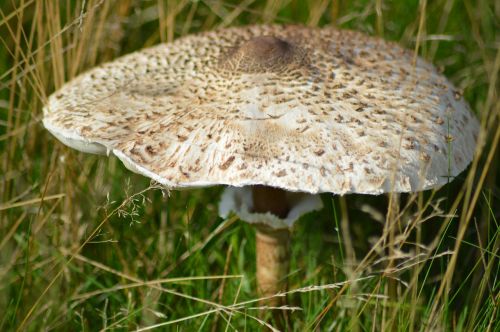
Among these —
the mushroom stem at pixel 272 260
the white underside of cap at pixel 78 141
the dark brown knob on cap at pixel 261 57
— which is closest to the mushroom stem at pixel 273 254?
the mushroom stem at pixel 272 260

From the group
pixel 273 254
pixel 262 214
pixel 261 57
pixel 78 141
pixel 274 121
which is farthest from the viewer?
pixel 273 254

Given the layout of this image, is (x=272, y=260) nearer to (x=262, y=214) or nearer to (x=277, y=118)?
(x=262, y=214)

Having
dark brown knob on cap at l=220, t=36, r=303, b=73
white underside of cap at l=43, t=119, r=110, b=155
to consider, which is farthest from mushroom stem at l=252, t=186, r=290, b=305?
white underside of cap at l=43, t=119, r=110, b=155

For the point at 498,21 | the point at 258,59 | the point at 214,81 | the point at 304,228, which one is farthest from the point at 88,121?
the point at 498,21

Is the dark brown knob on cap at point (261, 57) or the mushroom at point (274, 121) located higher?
the dark brown knob on cap at point (261, 57)

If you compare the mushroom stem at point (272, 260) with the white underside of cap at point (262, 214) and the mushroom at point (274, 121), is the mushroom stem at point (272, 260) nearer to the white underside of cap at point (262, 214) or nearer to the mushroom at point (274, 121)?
the mushroom at point (274, 121)

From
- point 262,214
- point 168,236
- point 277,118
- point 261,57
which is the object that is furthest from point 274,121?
point 168,236

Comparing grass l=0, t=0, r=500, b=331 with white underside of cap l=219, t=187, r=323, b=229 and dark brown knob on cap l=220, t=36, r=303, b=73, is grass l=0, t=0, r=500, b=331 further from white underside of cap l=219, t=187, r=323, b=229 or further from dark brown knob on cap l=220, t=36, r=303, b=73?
dark brown knob on cap l=220, t=36, r=303, b=73
